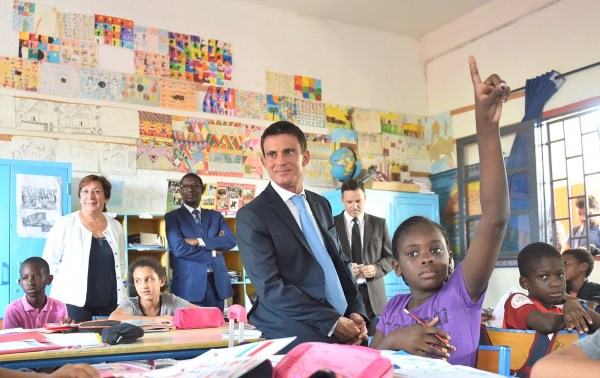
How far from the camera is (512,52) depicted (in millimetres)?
6516

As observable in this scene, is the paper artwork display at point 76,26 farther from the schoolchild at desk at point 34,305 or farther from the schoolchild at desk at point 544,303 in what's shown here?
the schoolchild at desk at point 544,303

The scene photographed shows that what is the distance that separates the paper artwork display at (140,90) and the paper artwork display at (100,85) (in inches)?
2.1

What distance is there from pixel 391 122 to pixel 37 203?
13.3 ft

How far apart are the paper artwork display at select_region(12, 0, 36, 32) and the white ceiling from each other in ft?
7.22

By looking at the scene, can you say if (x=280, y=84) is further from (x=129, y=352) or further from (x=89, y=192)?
(x=129, y=352)

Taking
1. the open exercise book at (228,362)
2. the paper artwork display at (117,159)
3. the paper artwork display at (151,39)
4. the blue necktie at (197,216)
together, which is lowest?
the open exercise book at (228,362)

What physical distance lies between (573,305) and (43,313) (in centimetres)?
276

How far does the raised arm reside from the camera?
4.32 feet

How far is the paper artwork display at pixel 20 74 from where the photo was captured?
5.24m

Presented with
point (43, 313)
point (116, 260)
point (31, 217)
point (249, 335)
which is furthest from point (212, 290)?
point (249, 335)

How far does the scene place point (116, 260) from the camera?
14.2 feet

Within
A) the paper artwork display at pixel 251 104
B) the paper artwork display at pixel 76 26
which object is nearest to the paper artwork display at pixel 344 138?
the paper artwork display at pixel 251 104

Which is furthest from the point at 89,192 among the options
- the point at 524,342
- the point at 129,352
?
the point at 524,342

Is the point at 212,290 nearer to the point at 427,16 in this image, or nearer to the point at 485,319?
the point at 485,319
